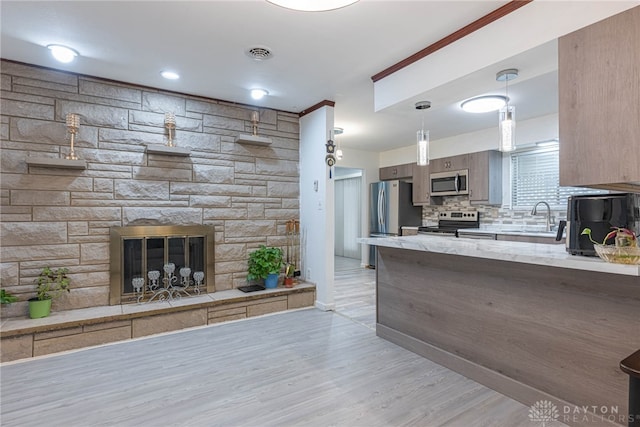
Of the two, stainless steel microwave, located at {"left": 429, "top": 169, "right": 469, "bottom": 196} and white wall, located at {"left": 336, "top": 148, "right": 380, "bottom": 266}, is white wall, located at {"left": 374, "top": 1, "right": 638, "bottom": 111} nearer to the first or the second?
stainless steel microwave, located at {"left": 429, "top": 169, "right": 469, "bottom": 196}

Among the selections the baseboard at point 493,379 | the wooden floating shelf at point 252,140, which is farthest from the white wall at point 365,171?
the baseboard at point 493,379

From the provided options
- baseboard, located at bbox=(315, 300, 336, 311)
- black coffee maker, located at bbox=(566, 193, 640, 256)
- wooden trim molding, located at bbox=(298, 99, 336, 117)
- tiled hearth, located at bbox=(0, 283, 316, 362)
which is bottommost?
baseboard, located at bbox=(315, 300, 336, 311)

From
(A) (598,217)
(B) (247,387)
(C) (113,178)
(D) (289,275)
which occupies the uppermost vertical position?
(C) (113,178)

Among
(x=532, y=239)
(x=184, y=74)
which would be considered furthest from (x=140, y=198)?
(x=532, y=239)

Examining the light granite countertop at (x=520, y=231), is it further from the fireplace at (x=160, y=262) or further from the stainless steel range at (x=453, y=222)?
the fireplace at (x=160, y=262)

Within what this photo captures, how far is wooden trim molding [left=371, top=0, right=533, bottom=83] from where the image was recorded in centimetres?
202

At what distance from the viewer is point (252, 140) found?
12.6 feet

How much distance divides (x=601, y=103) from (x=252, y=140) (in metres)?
3.14

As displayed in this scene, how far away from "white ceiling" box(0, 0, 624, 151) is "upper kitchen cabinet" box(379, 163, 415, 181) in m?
2.68

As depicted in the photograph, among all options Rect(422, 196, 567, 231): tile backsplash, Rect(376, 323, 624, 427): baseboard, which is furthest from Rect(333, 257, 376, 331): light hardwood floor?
Rect(422, 196, 567, 231): tile backsplash

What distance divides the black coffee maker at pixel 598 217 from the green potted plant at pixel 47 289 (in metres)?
3.93

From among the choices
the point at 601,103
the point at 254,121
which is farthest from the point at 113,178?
the point at 601,103

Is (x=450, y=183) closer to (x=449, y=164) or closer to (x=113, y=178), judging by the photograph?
(x=449, y=164)

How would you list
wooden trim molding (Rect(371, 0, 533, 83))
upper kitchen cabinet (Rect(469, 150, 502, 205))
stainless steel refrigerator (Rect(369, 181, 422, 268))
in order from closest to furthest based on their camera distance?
wooden trim molding (Rect(371, 0, 533, 83))
upper kitchen cabinet (Rect(469, 150, 502, 205))
stainless steel refrigerator (Rect(369, 181, 422, 268))
